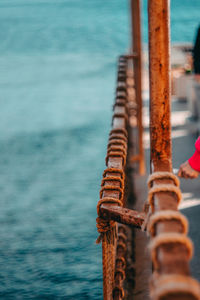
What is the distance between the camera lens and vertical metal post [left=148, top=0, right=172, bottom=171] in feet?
5.05

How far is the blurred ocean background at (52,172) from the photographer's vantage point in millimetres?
3141

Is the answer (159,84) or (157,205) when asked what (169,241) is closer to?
(157,205)

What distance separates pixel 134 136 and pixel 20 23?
3858 cm

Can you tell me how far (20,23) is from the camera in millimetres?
41531

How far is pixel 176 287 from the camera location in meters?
0.74

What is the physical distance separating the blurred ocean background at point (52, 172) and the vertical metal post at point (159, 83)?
1.15 metres

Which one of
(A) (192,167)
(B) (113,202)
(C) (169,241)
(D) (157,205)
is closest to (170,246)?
(C) (169,241)

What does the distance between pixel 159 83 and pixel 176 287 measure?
3.33ft

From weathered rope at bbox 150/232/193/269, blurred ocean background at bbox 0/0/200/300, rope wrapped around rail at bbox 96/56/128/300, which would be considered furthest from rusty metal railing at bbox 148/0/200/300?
blurred ocean background at bbox 0/0/200/300

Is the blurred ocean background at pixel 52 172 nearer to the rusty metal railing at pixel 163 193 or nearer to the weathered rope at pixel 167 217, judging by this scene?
the rusty metal railing at pixel 163 193

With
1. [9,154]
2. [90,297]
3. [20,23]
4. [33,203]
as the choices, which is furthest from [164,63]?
[20,23]

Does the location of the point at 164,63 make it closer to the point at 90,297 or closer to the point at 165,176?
the point at 165,176

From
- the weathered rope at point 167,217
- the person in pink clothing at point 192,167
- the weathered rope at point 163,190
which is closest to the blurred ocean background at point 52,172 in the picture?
the person in pink clothing at point 192,167

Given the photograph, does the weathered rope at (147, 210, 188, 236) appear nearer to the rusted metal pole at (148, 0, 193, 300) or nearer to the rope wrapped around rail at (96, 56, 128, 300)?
the rusted metal pole at (148, 0, 193, 300)
